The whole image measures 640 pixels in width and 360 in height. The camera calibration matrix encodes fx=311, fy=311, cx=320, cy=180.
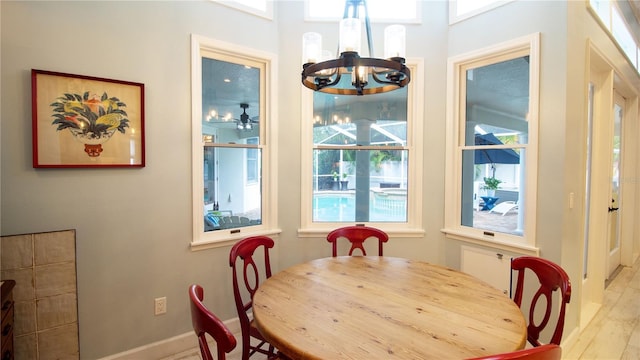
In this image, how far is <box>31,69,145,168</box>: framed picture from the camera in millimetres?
1874

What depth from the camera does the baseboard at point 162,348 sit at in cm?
219

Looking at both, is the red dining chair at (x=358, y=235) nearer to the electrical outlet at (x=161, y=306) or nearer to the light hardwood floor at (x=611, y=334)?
the light hardwood floor at (x=611, y=334)

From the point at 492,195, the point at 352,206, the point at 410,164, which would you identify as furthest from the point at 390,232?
the point at 492,195

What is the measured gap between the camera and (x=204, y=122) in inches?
101

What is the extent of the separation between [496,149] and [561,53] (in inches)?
31.6

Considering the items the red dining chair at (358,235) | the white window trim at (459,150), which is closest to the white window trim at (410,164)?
the white window trim at (459,150)

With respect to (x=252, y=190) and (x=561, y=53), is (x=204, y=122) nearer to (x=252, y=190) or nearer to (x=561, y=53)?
(x=252, y=190)

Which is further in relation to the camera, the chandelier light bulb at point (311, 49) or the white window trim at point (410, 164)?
the white window trim at point (410, 164)

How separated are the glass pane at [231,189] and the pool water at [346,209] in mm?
564

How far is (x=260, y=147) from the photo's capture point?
282 cm

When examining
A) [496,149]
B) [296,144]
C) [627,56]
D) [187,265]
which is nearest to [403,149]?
[496,149]

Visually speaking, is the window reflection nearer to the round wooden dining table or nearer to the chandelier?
the round wooden dining table

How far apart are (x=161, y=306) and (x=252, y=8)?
2506mm

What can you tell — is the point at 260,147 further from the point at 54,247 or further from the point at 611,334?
the point at 611,334
